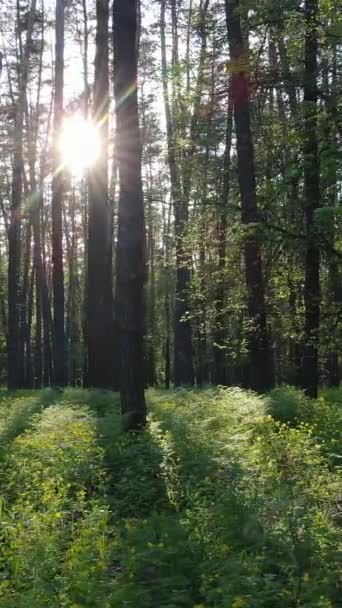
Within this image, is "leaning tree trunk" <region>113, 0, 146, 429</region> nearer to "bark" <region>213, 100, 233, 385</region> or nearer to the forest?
the forest

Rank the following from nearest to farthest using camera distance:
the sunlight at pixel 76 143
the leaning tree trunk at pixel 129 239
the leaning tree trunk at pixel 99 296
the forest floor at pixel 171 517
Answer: the forest floor at pixel 171 517, the leaning tree trunk at pixel 129 239, the leaning tree trunk at pixel 99 296, the sunlight at pixel 76 143

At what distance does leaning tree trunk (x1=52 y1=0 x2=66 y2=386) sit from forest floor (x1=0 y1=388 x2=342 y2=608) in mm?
11372

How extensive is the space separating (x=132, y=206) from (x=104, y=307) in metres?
8.07

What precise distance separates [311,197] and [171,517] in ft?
22.5

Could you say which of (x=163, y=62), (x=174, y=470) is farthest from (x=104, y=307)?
(x=163, y=62)

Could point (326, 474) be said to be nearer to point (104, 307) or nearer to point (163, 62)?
point (104, 307)

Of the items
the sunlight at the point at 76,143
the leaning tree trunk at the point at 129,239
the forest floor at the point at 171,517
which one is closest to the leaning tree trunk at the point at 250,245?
the leaning tree trunk at the point at 129,239

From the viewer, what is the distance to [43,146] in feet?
117

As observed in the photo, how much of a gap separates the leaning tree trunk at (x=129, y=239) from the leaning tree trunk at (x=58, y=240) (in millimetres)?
10937

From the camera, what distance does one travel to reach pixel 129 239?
9.42 metres

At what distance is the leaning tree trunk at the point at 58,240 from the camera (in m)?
20.3

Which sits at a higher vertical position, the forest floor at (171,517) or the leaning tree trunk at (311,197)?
the leaning tree trunk at (311,197)

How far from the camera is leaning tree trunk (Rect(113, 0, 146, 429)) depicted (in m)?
9.43

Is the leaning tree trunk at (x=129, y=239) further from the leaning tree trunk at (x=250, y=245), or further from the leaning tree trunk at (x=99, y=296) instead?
the leaning tree trunk at (x=99, y=296)
